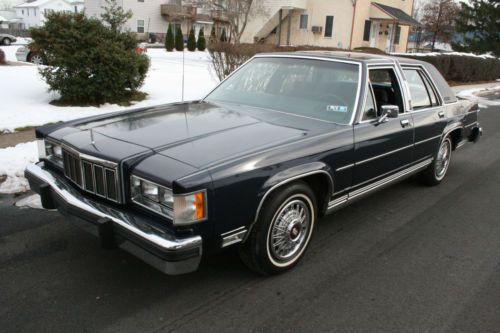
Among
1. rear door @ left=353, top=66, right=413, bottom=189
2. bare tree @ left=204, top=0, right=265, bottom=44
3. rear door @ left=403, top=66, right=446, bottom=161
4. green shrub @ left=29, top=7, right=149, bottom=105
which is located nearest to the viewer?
rear door @ left=353, top=66, right=413, bottom=189

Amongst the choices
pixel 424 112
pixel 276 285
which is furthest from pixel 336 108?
pixel 276 285

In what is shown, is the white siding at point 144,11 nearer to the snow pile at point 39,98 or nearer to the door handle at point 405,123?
the snow pile at point 39,98

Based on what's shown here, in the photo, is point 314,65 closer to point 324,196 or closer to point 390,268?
point 324,196

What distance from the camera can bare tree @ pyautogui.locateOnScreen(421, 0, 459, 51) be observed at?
164ft

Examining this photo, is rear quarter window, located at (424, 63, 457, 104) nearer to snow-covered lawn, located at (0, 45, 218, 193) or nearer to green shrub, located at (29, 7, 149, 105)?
snow-covered lawn, located at (0, 45, 218, 193)

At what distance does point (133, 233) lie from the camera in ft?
9.05

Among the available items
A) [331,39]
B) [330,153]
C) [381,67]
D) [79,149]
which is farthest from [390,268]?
[331,39]

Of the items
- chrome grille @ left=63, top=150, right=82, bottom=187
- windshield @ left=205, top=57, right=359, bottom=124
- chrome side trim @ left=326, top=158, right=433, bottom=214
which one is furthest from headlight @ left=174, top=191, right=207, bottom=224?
windshield @ left=205, top=57, right=359, bottom=124

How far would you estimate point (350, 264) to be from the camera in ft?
12.2

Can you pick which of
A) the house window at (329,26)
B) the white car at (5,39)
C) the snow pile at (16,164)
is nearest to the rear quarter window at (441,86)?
the snow pile at (16,164)

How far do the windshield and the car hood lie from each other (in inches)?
6.8

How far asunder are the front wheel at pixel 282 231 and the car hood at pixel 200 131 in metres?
0.40

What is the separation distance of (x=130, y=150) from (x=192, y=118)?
92 cm

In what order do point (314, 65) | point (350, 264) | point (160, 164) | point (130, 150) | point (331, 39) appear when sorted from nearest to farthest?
point (160, 164) < point (130, 150) < point (350, 264) < point (314, 65) < point (331, 39)
